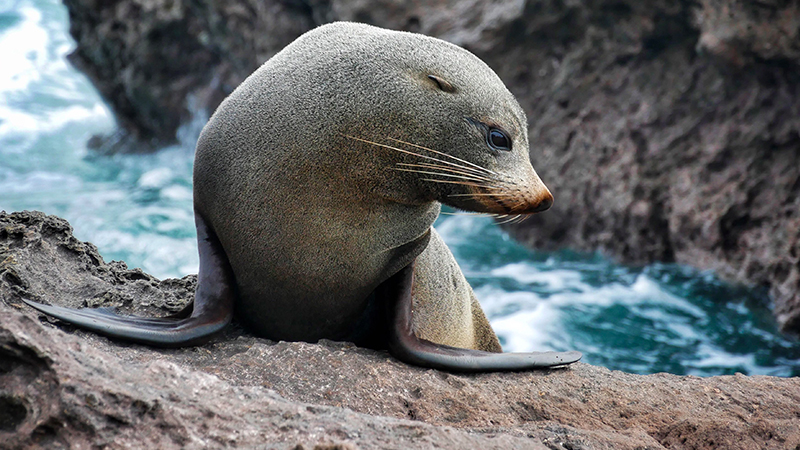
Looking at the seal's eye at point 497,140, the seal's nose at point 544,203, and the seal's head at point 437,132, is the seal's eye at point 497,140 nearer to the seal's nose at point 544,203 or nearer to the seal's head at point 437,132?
the seal's head at point 437,132

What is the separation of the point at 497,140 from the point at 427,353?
38.0 inches

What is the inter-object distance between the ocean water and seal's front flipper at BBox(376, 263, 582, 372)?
346cm

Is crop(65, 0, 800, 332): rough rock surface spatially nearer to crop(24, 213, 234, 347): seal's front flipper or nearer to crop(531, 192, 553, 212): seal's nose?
crop(531, 192, 553, 212): seal's nose

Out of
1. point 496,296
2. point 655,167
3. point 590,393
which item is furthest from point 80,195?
point 590,393

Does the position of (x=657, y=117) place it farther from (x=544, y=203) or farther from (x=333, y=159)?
(x=333, y=159)

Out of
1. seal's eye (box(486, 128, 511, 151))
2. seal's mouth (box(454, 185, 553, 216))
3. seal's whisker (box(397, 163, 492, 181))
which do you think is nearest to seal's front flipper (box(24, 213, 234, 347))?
seal's whisker (box(397, 163, 492, 181))

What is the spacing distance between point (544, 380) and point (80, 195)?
9742mm

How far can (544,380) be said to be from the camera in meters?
3.15

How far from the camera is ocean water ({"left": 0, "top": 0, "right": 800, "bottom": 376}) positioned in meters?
6.48

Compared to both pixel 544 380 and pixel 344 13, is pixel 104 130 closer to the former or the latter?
pixel 344 13

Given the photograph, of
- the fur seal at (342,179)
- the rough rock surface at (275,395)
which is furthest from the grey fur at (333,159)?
the rough rock surface at (275,395)

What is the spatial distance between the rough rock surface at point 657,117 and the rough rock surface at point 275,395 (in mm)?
3640

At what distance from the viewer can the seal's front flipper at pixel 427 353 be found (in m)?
3.13

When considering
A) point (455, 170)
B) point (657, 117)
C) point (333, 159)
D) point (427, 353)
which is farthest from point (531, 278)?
A: point (333, 159)
